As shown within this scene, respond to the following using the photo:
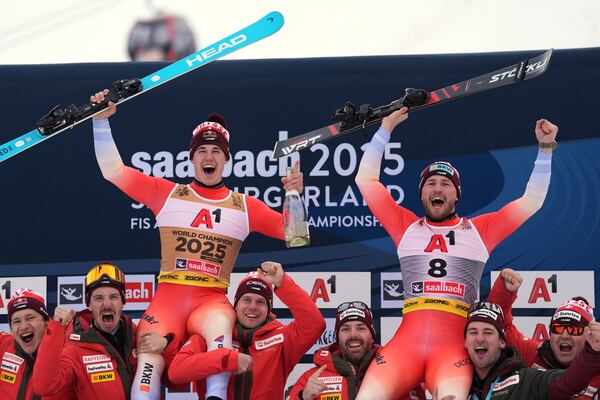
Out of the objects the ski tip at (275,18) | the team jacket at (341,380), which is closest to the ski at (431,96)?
the ski tip at (275,18)

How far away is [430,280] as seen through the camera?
Result: 22.8 feet

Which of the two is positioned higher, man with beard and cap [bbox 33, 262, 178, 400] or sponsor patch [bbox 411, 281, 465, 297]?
sponsor patch [bbox 411, 281, 465, 297]

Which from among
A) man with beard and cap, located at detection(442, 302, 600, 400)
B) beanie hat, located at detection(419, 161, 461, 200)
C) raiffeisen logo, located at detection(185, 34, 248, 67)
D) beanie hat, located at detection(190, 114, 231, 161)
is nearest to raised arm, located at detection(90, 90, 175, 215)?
beanie hat, located at detection(190, 114, 231, 161)

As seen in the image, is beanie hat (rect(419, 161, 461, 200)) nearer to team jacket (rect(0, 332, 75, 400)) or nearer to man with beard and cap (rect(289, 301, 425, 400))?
man with beard and cap (rect(289, 301, 425, 400))

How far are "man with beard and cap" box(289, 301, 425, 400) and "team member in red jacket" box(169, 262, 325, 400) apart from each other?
16 cm

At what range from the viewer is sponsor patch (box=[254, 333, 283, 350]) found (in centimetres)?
714

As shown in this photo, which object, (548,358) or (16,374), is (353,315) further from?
(16,374)

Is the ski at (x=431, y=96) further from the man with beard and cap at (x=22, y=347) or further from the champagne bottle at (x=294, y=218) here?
the man with beard and cap at (x=22, y=347)

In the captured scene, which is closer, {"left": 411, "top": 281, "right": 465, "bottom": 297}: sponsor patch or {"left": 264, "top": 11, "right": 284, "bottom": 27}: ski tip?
{"left": 411, "top": 281, "right": 465, "bottom": 297}: sponsor patch

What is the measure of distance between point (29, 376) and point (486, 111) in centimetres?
358

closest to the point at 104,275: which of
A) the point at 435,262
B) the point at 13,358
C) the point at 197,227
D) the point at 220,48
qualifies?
the point at 197,227

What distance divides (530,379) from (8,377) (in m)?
3.15

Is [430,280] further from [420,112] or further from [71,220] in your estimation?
[71,220]

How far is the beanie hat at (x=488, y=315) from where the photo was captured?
6.59 meters
